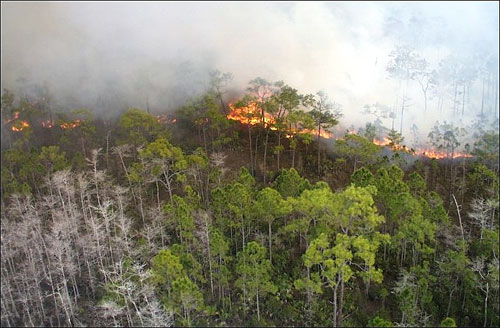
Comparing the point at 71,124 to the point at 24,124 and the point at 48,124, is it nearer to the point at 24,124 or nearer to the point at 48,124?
the point at 24,124

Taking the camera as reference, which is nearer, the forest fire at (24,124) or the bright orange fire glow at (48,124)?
the forest fire at (24,124)

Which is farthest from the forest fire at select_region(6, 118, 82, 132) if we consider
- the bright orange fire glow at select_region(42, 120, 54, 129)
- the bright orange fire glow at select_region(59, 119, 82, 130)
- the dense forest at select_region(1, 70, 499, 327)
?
the bright orange fire glow at select_region(42, 120, 54, 129)

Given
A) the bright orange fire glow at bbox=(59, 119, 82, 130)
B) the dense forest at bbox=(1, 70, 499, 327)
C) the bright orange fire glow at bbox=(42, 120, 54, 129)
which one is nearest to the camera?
the dense forest at bbox=(1, 70, 499, 327)

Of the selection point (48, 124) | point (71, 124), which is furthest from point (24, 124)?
point (48, 124)

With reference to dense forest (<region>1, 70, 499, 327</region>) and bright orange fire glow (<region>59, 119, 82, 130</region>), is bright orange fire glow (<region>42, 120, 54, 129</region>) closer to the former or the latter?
bright orange fire glow (<region>59, 119, 82, 130</region>)

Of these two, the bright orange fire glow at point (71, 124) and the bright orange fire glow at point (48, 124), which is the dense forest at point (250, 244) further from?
the bright orange fire glow at point (48, 124)

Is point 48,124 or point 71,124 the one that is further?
point 48,124

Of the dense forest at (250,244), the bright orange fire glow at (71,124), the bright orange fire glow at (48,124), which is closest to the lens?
the dense forest at (250,244)

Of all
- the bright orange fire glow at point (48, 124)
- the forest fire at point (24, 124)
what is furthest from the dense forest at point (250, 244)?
the bright orange fire glow at point (48, 124)
